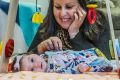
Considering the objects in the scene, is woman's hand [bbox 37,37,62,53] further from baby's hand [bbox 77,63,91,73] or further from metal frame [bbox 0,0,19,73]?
metal frame [bbox 0,0,19,73]

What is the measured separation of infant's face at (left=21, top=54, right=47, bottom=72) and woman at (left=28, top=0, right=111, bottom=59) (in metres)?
0.03

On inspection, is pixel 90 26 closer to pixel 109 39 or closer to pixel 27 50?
pixel 109 39

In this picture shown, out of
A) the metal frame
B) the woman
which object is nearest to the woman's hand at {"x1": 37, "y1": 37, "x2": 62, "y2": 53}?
the woman

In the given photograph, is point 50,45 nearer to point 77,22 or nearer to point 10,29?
point 77,22

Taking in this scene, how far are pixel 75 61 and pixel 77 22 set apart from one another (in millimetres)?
120

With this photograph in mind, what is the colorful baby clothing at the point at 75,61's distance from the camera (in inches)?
37.1

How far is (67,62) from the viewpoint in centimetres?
95

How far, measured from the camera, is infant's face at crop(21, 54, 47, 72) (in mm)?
964

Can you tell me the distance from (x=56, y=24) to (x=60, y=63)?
0.12 m

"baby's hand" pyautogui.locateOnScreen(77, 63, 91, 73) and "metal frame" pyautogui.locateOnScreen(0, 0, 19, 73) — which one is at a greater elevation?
"metal frame" pyautogui.locateOnScreen(0, 0, 19, 73)

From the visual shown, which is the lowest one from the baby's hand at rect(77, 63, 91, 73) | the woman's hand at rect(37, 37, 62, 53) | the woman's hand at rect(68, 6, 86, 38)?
the baby's hand at rect(77, 63, 91, 73)

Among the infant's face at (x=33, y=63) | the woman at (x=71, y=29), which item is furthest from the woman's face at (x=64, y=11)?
the infant's face at (x=33, y=63)

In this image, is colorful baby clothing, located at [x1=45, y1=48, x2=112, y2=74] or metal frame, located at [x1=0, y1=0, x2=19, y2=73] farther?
colorful baby clothing, located at [x1=45, y1=48, x2=112, y2=74]

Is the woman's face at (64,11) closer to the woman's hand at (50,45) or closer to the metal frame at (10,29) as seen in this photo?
the woman's hand at (50,45)
